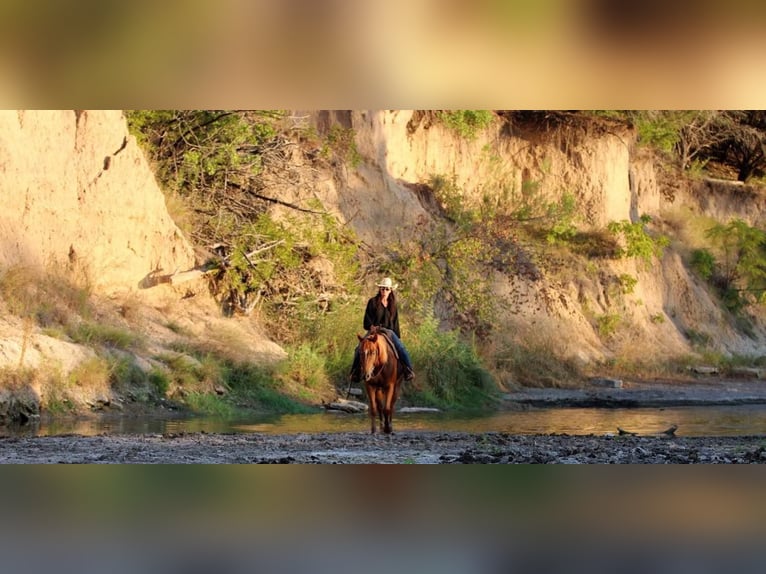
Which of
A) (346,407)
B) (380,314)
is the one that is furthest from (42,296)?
(380,314)

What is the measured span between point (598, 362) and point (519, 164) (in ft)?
20.3

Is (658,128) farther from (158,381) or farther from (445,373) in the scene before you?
(158,381)

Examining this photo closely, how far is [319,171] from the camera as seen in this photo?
24.2m

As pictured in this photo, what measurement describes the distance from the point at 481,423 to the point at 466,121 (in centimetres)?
1371

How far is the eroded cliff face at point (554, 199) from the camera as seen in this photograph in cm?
2647

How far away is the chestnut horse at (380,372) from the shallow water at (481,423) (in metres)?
0.79

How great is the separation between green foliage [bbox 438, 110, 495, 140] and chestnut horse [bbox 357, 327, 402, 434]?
51.5 ft

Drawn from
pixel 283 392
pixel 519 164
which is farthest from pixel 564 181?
pixel 283 392

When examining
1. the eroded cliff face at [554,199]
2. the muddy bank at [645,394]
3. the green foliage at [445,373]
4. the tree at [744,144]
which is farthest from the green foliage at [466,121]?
the tree at [744,144]

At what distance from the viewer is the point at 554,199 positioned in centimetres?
3075

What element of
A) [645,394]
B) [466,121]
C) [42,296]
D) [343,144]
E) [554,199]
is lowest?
[645,394]

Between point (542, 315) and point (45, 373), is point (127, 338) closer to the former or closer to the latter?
point (45, 373)

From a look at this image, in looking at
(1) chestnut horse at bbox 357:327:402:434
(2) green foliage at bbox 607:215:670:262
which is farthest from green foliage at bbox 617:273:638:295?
(1) chestnut horse at bbox 357:327:402:434
